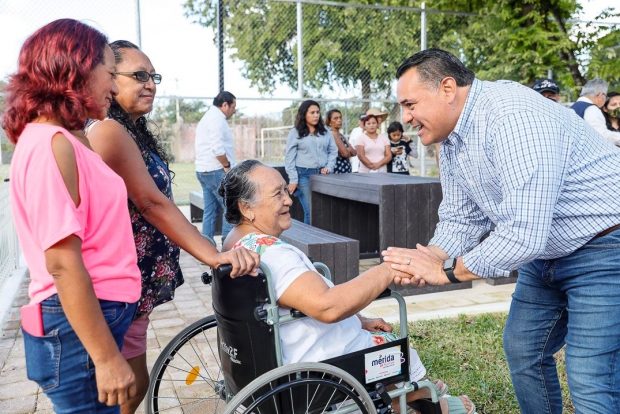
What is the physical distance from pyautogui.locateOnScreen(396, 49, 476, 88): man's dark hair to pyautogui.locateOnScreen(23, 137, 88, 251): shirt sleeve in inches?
50.4

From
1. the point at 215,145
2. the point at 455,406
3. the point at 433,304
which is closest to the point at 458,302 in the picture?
the point at 433,304

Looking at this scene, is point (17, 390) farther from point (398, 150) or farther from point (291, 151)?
point (398, 150)

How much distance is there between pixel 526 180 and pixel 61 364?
1.44m

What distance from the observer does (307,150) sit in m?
7.02

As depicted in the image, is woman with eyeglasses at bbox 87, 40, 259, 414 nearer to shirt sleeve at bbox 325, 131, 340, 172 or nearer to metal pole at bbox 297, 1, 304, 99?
shirt sleeve at bbox 325, 131, 340, 172

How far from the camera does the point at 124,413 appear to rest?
230 centimetres

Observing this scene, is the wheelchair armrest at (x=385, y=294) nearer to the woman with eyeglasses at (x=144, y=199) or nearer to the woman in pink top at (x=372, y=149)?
the woman with eyeglasses at (x=144, y=199)

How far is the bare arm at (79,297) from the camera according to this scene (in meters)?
1.38

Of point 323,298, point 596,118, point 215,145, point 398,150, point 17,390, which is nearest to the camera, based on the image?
point 323,298

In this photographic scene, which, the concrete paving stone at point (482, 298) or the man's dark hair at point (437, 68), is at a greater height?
the man's dark hair at point (437, 68)

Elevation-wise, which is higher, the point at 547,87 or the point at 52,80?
the point at 547,87

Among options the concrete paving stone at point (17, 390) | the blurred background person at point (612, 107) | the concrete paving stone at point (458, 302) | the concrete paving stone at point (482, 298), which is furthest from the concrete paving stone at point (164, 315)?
the blurred background person at point (612, 107)

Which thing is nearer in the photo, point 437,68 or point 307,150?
point 437,68

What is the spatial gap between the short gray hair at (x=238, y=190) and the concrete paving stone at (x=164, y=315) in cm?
254
